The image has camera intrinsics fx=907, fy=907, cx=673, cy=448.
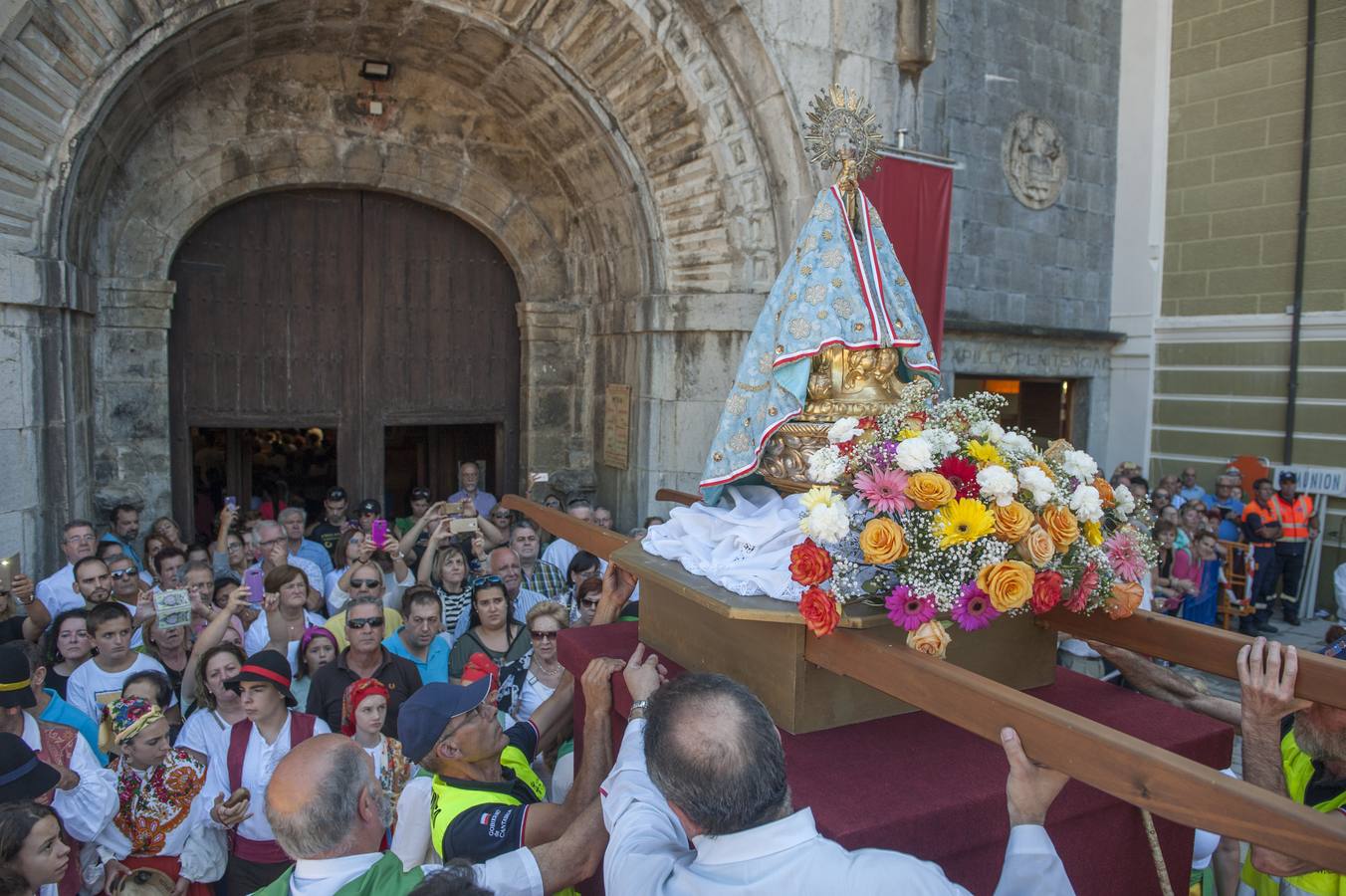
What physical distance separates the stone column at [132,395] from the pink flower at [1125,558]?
6.85 meters

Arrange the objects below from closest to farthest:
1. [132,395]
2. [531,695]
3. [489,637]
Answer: [531,695], [489,637], [132,395]

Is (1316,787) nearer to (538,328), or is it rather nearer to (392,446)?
(538,328)

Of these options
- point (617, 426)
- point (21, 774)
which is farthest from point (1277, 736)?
point (617, 426)

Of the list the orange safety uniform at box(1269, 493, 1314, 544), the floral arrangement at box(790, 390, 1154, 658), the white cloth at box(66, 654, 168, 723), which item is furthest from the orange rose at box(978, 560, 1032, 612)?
the orange safety uniform at box(1269, 493, 1314, 544)

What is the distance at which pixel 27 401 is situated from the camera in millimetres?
5406

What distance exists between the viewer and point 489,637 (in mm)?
4539

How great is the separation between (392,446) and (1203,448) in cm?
998

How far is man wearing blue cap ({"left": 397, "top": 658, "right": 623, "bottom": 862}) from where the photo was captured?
239 centimetres

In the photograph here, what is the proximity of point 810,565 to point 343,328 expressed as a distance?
6.81 metres

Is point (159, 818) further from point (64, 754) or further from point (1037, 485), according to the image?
point (1037, 485)

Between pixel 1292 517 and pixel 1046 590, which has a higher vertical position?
pixel 1046 590

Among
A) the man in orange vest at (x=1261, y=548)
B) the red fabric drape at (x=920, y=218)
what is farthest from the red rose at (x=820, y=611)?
the man in orange vest at (x=1261, y=548)

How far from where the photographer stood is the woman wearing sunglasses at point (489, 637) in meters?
4.37

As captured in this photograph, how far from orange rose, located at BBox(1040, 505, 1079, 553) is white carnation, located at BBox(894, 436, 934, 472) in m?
0.36
